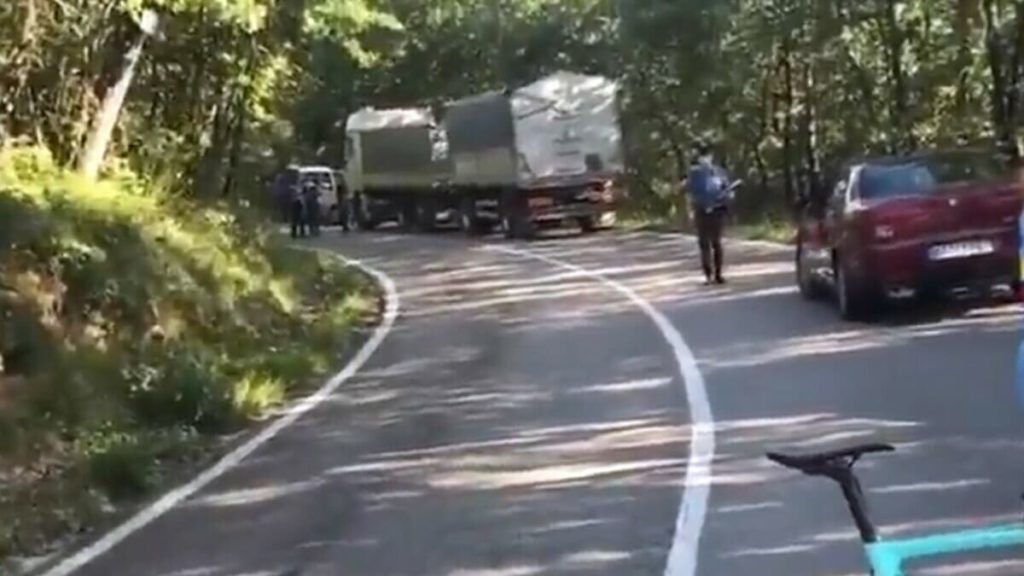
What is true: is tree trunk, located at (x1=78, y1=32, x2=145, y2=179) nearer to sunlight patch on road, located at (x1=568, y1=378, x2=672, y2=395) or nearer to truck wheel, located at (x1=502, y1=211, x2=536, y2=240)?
sunlight patch on road, located at (x1=568, y1=378, x2=672, y2=395)

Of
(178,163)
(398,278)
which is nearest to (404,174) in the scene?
(398,278)

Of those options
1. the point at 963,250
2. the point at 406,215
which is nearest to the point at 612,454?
the point at 963,250

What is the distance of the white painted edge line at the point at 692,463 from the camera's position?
9.36 metres

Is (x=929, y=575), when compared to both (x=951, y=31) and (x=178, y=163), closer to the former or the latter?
(x=178, y=163)

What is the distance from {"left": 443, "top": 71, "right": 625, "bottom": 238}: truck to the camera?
148 feet

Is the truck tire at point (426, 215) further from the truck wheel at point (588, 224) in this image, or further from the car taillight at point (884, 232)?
the car taillight at point (884, 232)

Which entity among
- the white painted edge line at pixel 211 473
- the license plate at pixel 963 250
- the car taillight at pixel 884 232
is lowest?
the white painted edge line at pixel 211 473

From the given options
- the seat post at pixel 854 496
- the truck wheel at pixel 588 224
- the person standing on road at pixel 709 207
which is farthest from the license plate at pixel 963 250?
the truck wheel at pixel 588 224

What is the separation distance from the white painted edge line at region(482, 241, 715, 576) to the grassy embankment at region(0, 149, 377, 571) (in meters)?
3.28

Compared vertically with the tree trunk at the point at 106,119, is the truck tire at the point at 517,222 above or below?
below

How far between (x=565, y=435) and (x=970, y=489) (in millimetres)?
3693

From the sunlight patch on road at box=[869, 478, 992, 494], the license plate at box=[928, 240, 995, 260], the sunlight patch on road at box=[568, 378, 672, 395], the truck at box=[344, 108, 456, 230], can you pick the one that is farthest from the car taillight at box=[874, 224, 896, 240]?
the truck at box=[344, 108, 456, 230]

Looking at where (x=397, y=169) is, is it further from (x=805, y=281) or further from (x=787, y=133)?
(x=805, y=281)

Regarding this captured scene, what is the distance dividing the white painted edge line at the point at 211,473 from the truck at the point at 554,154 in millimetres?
22556
